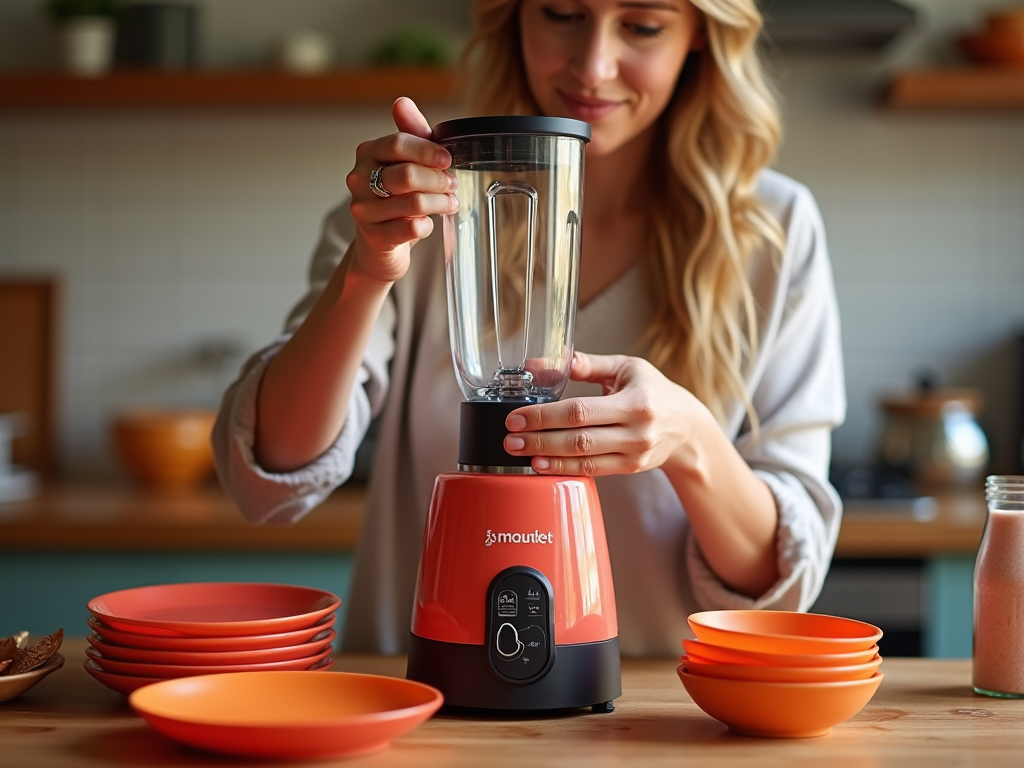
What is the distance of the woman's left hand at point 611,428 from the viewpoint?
Result: 3.07 ft

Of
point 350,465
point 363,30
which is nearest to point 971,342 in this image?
point 363,30

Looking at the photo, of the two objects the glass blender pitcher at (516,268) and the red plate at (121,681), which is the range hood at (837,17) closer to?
the glass blender pitcher at (516,268)

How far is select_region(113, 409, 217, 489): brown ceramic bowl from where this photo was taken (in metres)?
2.67

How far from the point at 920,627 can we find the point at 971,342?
3.06 feet

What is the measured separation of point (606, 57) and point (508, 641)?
2.09 ft

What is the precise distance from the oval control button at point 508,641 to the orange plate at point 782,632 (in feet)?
0.43

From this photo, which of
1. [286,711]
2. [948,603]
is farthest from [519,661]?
[948,603]

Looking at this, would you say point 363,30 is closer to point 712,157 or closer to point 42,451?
point 42,451

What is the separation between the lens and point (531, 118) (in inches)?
36.3

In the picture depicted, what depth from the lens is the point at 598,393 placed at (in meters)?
1.41

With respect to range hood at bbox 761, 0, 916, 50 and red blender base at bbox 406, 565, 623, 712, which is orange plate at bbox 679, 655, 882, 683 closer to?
red blender base at bbox 406, 565, 623, 712

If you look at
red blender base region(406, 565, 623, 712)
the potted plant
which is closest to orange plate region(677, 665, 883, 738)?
red blender base region(406, 565, 623, 712)

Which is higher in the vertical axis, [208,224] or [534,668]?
[208,224]

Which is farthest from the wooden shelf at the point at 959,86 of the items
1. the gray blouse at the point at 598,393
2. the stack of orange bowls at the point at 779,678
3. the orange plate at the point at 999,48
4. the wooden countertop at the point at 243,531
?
the stack of orange bowls at the point at 779,678
